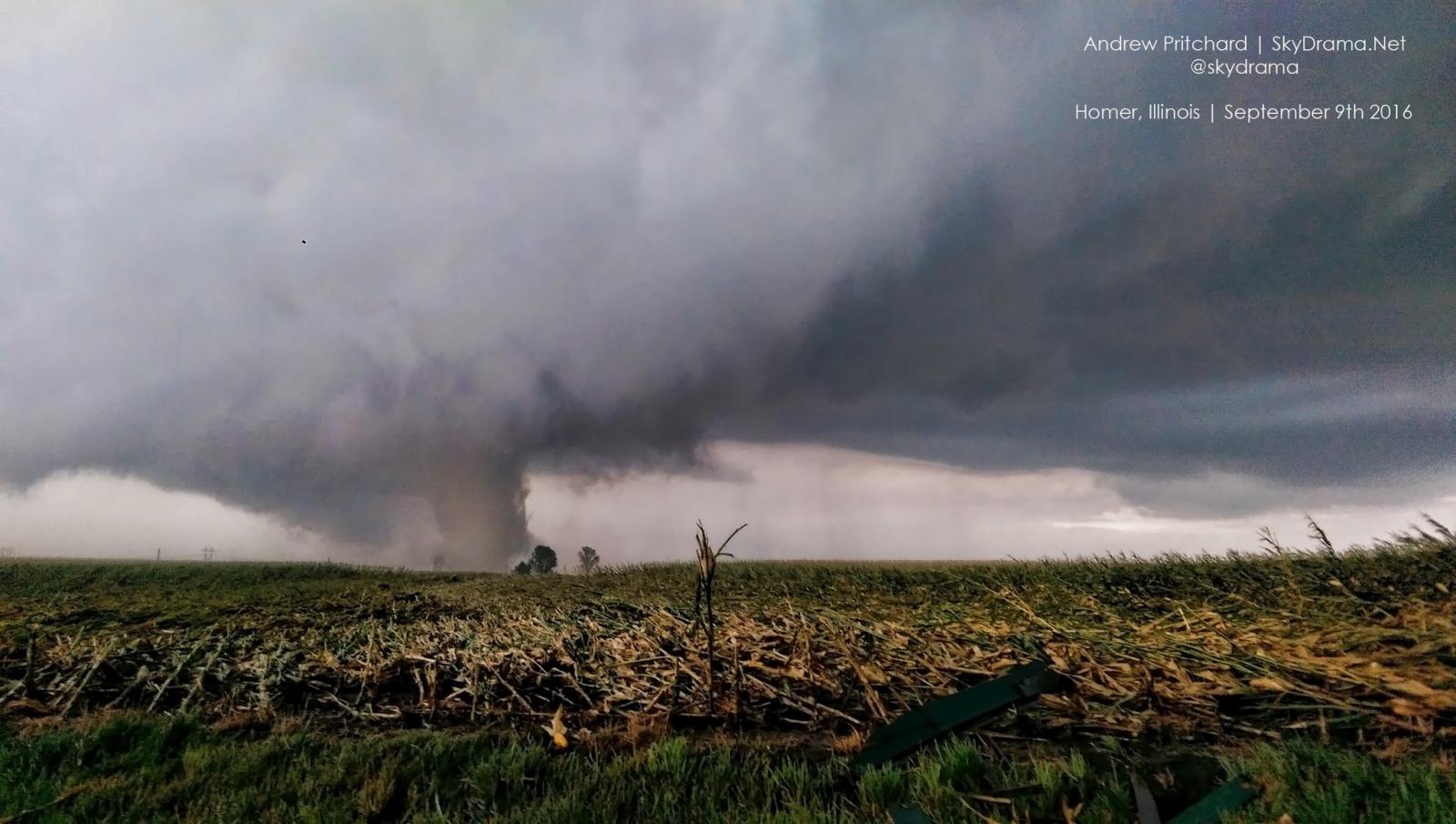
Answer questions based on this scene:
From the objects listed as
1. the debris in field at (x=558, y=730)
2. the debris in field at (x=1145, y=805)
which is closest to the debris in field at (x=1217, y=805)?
the debris in field at (x=1145, y=805)

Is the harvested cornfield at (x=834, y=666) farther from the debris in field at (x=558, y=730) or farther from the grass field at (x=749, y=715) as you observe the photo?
the debris in field at (x=558, y=730)

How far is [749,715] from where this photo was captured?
20.9ft

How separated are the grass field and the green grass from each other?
0.02m

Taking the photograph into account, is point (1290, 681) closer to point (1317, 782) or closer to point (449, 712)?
point (1317, 782)

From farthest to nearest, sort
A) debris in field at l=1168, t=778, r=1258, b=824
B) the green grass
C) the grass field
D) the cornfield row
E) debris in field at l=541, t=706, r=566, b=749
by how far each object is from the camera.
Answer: debris in field at l=541, t=706, r=566, b=749 → the cornfield row → the grass field → the green grass → debris in field at l=1168, t=778, r=1258, b=824

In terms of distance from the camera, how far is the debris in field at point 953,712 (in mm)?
5039

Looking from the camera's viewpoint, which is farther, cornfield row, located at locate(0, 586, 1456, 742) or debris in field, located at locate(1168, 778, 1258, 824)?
cornfield row, located at locate(0, 586, 1456, 742)

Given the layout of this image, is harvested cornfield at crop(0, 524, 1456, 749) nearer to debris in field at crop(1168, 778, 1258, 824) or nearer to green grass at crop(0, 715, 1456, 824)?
green grass at crop(0, 715, 1456, 824)

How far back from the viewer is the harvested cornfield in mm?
5625

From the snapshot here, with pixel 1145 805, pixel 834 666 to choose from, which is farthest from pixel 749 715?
pixel 1145 805

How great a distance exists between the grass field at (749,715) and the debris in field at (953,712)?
189 millimetres

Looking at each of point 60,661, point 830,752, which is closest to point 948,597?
point 830,752

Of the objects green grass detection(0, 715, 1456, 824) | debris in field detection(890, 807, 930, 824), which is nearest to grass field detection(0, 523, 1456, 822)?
green grass detection(0, 715, 1456, 824)

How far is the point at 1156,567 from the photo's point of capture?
51.0 feet
